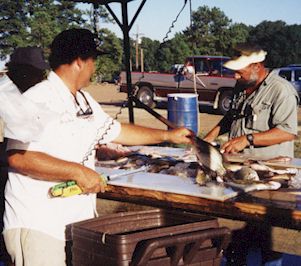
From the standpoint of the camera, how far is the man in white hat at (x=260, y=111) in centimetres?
456

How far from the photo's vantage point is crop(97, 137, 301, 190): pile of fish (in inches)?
→ 134

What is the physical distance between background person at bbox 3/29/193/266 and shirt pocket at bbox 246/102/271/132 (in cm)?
225

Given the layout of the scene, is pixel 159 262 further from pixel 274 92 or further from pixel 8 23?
pixel 8 23

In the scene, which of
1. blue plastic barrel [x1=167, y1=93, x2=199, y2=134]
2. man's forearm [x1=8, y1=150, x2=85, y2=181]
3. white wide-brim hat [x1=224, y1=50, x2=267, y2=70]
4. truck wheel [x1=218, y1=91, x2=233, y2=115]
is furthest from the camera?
truck wheel [x1=218, y1=91, x2=233, y2=115]

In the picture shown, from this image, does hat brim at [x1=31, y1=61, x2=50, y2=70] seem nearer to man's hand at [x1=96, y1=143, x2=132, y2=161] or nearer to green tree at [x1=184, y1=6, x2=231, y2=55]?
man's hand at [x1=96, y1=143, x2=132, y2=161]

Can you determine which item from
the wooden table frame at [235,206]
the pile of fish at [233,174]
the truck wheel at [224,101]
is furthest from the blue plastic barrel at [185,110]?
the wooden table frame at [235,206]

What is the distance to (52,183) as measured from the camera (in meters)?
2.74

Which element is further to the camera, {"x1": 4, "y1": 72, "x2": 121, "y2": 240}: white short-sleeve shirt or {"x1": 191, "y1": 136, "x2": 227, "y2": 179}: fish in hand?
{"x1": 191, "y1": 136, "x2": 227, "y2": 179}: fish in hand

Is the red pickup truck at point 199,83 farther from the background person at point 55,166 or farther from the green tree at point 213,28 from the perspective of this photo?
the green tree at point 213,28

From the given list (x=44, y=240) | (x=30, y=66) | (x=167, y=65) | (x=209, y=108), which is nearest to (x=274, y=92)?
(x=30, y=66)

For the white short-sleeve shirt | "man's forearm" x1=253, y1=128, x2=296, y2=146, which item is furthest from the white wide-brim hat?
Result: the white short-sleeve shirt

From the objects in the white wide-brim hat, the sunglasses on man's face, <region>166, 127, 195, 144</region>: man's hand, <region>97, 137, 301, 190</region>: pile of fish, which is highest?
the white wide-brim hat

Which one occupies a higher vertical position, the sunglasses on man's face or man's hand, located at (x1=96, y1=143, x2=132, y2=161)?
the sunglasses on man's face

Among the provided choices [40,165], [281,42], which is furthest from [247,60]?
[281,42]
